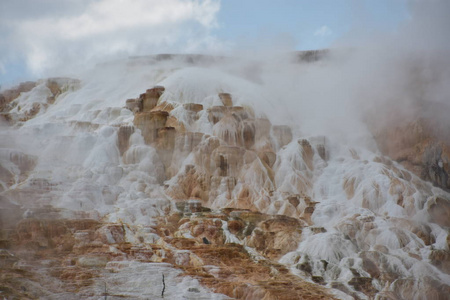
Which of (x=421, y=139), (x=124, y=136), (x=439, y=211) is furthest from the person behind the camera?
(x=124, y=136)

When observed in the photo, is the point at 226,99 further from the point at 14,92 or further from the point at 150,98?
the point at 14,92

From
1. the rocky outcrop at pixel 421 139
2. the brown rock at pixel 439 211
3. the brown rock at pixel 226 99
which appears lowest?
the brown rock at pixel 439 211

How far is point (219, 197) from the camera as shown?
830 inches

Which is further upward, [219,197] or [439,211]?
[219,197]

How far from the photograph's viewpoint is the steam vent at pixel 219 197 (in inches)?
558

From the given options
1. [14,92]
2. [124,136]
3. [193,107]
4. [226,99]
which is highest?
[14,92]

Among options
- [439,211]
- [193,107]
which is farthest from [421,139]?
[193,107]

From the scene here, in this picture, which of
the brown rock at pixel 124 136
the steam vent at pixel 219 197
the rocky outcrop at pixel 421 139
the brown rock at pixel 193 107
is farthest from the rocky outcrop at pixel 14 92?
the rocky outcrop at pixel 421 139

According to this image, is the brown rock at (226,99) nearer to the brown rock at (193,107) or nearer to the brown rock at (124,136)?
the brown rock at (193,107)

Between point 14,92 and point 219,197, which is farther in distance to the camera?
point 14,92

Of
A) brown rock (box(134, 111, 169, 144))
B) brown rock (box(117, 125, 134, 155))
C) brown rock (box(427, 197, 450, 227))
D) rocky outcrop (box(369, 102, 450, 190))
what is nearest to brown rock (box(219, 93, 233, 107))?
Result: brown rock (box(134, 111, 169, 144))

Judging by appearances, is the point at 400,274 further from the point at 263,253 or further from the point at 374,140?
the point at 374,140

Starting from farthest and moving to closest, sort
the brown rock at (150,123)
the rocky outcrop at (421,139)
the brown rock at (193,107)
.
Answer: the brown rock at (193,107)
the brown rock at (150,123)
the rocky outcrop at (421,139)

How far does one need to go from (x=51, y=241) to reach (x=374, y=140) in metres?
16.9
